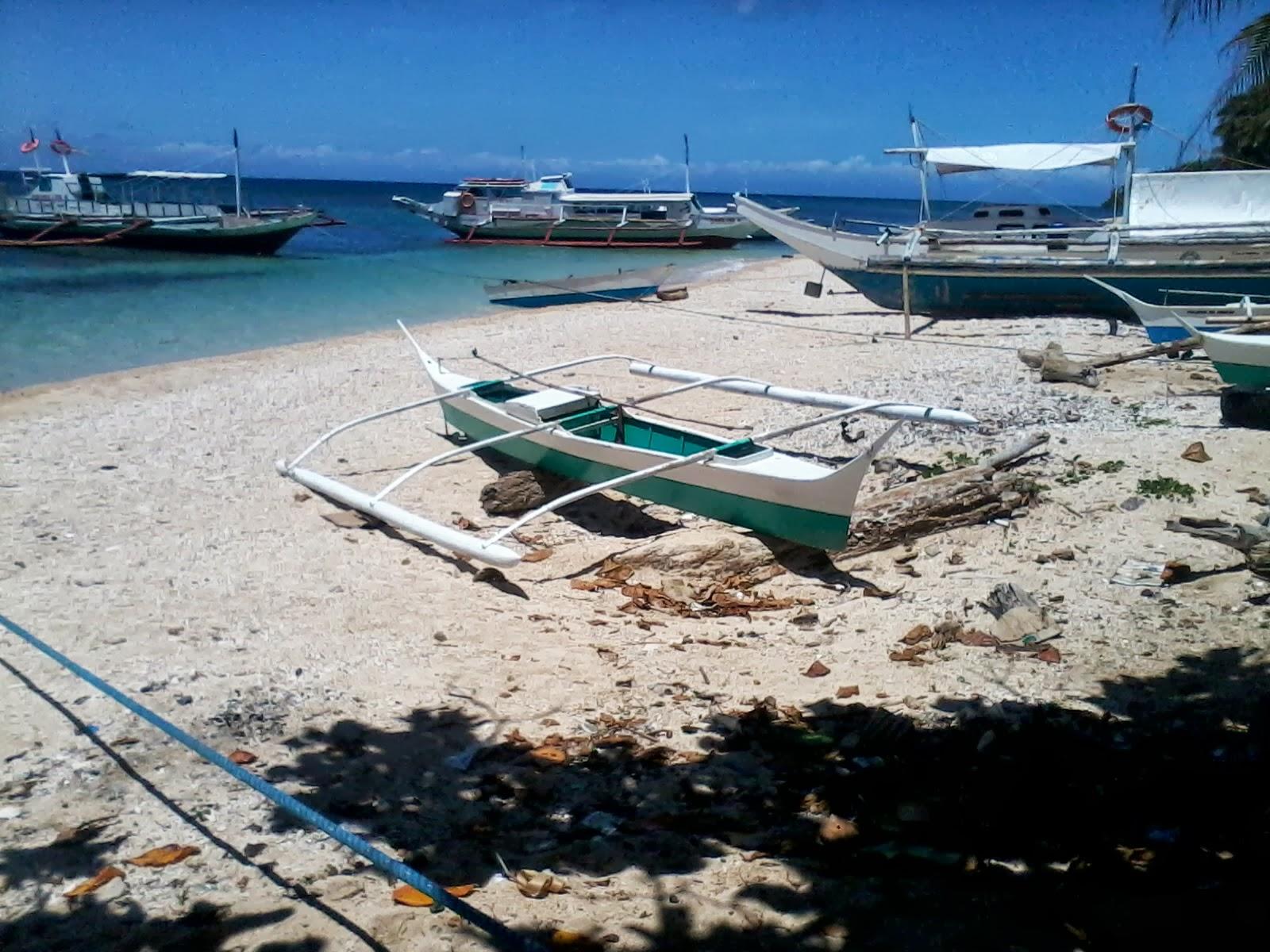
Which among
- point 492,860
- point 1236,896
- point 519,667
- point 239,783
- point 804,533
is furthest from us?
point 804,533

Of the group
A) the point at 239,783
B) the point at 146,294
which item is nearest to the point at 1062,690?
the point at 239,783

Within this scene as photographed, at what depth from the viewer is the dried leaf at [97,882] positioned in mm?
3381

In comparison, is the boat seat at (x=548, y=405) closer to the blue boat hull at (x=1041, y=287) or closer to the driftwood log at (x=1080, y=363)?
the driftwood log at (x=1080, y=363)

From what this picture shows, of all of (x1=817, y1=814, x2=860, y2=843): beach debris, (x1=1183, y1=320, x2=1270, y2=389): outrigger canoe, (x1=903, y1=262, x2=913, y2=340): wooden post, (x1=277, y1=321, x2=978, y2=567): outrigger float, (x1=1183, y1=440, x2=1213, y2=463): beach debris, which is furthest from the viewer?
(x1=903, y1=262, x2=913, y2=340): wooden post

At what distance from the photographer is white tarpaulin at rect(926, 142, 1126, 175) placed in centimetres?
1903

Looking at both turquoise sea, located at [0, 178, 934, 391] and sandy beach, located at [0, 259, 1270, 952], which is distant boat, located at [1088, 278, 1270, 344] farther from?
turquoise sea, located at [0, 178, 934, 391]

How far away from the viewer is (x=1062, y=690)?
4789 mm

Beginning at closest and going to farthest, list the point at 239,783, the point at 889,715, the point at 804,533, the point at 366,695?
the point at 239,783 < the point at 889,715 < the point at 366,695 < the point at 804,533

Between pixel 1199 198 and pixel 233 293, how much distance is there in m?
20.6

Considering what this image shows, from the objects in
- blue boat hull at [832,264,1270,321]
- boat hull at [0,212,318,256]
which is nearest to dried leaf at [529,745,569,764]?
blue boat hull at [832,264,1270,321]

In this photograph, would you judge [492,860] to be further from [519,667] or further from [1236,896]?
[1236,896]

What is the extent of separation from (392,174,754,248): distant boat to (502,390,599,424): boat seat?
32.2m

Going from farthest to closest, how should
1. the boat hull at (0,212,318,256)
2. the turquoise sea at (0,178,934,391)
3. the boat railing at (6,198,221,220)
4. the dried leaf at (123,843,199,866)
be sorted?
the boat railing at (6,198,221,220) < the boat hull at (0,212,318,256) < the turquoise sea at (0,178,934,391) < the dried leaf at (123,843,199,866)

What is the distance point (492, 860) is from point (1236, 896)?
2.43 meters
